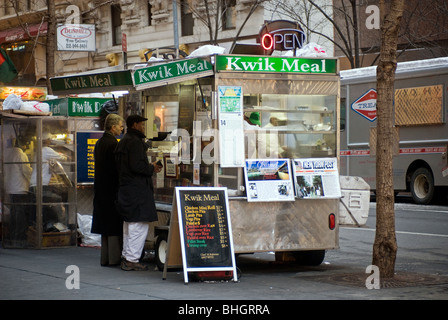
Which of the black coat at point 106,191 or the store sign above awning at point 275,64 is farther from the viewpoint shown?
the black coat at point 106,191

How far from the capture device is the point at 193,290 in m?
8.40

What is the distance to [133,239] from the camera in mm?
9977

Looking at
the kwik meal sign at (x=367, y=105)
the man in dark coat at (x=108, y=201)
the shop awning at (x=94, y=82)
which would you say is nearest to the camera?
the shop awning at (x=94, y=82)

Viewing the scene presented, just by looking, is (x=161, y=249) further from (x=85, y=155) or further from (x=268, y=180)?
(x=85, y=155)

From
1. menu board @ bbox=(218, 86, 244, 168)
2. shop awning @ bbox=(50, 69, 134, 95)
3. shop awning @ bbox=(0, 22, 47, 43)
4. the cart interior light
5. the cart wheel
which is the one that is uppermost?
shop awning @ bbox=(0, 22, 47, 43)

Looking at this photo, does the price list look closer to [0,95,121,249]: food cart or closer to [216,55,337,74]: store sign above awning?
[216,55,337,74]: store sign above awning

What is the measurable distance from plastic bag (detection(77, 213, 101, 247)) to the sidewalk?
1815mm

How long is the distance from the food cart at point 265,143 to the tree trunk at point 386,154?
101cm

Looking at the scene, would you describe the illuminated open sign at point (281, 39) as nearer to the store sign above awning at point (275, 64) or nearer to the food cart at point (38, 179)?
the store sign above awning at point (275, 64)

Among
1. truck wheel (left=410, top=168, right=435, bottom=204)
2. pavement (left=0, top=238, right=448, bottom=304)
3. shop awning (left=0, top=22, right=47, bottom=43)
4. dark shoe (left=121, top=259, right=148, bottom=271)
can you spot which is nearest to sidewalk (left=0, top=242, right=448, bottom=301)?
pavement (left=0, top=238, right=448, bottom=304)

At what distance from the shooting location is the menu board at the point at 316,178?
9984 millimetres

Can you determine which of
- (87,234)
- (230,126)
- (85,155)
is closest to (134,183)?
(230,126)

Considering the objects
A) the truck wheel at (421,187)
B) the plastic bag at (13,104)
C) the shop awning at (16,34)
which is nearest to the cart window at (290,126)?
the plastic bag at (13,104)

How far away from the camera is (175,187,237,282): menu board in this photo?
29.7 feet
